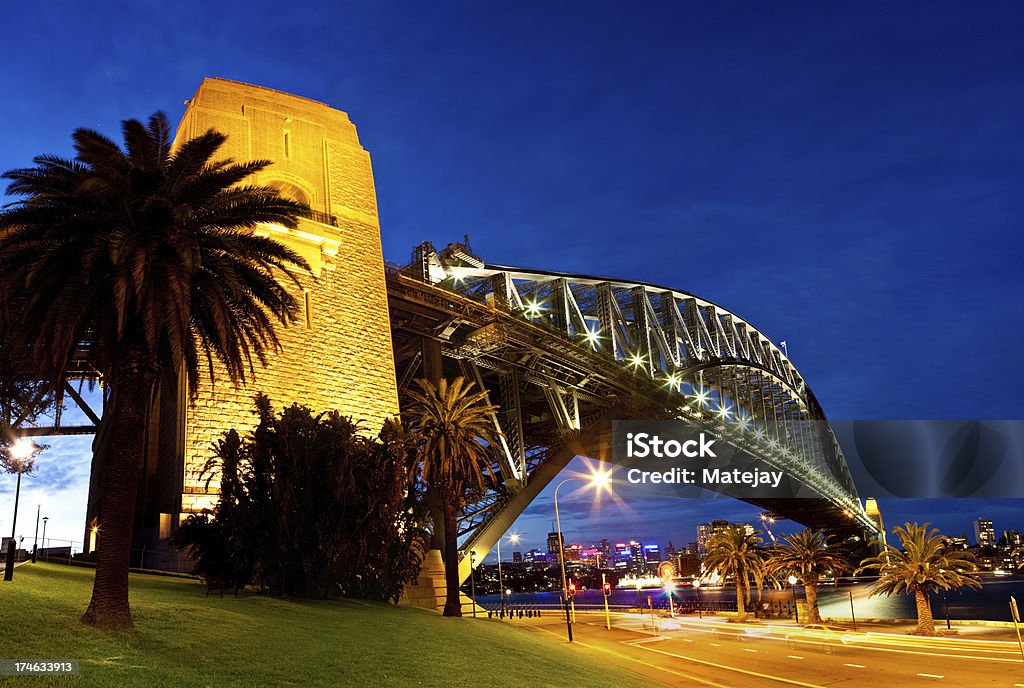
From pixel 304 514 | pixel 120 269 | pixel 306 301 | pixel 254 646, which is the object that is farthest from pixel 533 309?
pixel 254 646

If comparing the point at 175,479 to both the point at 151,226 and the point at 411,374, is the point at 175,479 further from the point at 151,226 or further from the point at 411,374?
the point at 411,374

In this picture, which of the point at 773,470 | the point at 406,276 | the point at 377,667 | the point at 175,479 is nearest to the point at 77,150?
the point at 377,667

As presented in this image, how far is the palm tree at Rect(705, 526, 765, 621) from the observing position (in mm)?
58156

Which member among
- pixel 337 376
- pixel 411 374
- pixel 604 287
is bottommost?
pixel 337 376

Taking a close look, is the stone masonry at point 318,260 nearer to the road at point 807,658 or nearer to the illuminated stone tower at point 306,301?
the illuminated stone tower at point 306,301

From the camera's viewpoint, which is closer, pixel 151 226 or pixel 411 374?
pixel 151 226

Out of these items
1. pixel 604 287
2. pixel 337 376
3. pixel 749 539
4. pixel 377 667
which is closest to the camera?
pixel 377 667

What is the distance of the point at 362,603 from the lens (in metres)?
27.0

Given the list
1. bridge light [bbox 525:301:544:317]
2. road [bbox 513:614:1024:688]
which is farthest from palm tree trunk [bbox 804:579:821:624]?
bridge light [bbox 525:301:544:317]

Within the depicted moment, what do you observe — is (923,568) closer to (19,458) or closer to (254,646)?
(254,646)

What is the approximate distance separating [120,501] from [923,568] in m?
40.5

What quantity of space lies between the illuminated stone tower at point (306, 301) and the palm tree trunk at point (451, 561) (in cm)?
488

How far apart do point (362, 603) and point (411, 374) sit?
28.8 m

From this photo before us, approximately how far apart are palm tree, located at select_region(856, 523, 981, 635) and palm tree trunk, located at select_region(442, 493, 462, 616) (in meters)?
24.2
